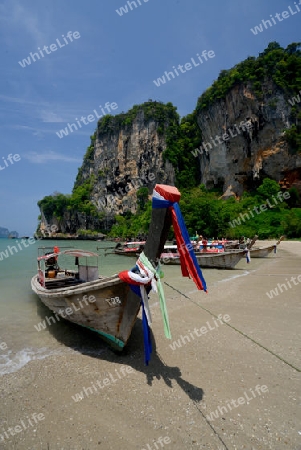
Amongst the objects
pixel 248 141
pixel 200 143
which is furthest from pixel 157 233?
pixel 200 143

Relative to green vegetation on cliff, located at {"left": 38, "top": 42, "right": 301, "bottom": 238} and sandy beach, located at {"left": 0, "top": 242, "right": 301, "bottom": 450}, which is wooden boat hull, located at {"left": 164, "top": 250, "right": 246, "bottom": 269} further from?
green vegetation on cliff, located at {"left": 38, "top": 42, "right": 301, "bottom": 238}

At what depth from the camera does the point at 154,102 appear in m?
77.6

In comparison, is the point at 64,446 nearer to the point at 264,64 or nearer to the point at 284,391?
the point at 284,391

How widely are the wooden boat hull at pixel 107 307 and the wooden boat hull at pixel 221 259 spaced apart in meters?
14.2

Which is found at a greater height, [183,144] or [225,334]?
[183,144]

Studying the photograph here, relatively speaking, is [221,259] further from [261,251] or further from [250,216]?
[250,216]

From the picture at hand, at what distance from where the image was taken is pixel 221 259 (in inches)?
738

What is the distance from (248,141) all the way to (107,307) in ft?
176

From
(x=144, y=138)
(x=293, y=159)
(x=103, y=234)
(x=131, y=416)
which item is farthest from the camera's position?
(x=103, y=234)

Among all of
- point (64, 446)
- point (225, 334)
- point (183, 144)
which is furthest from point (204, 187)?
point (64, 446)

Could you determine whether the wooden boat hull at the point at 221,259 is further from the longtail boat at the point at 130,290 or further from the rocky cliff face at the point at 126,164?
the rocky cliff face at the point at 126,164

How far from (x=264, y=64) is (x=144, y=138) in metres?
37.0

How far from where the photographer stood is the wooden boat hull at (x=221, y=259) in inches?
722

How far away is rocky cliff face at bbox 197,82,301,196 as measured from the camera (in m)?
46.7
